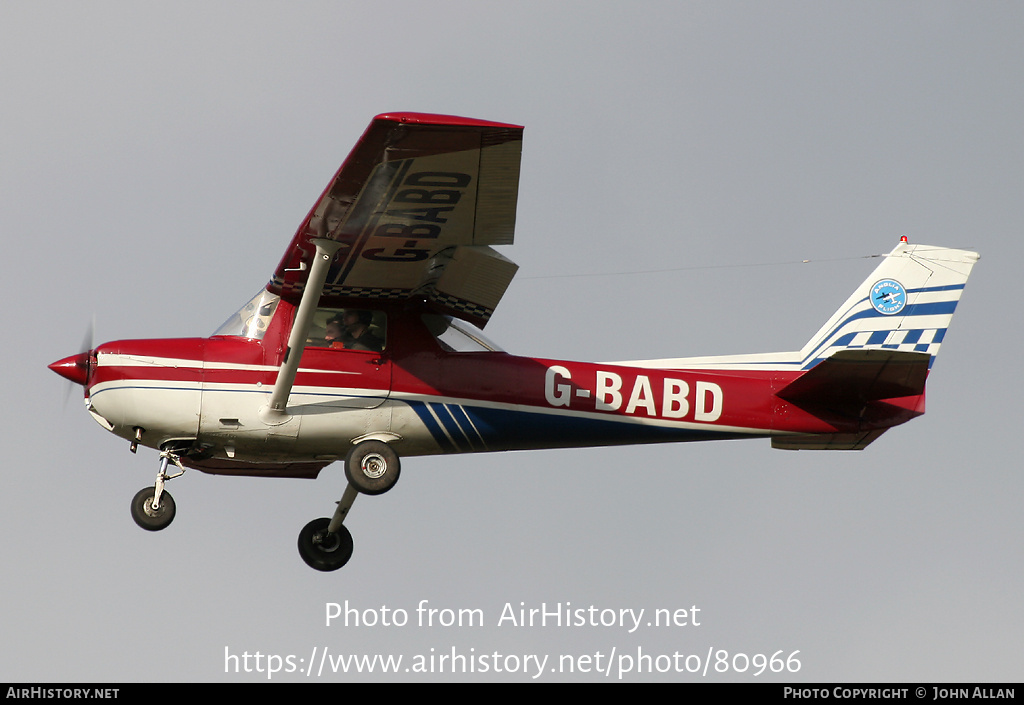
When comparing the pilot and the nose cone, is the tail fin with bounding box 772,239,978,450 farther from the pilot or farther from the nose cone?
the nose cone

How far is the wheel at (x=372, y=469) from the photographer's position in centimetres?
1268

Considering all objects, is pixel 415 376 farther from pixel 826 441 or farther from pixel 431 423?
pixel 826 441

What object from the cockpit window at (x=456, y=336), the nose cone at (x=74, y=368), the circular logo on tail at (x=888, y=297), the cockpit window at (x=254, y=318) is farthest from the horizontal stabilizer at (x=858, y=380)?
the nose cone at (x=74, y=368)

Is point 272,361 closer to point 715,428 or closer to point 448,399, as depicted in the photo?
point 448,399

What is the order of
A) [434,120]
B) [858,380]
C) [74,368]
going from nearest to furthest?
[434,120]
[74,368]
[858,380]

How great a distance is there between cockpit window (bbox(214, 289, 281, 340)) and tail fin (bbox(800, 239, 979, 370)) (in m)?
5.50

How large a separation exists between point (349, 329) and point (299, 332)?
2.95 ft

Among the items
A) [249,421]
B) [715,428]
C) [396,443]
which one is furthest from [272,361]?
[715,428]

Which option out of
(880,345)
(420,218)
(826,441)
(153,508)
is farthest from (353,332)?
(880,345)

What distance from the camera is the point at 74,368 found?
12.7 metres

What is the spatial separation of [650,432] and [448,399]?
2070 millimetres

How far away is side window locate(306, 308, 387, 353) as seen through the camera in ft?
42.8

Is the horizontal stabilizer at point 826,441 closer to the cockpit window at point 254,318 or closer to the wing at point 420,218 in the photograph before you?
the wing at point 420,218

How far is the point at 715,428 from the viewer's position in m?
13.7
